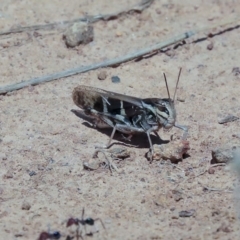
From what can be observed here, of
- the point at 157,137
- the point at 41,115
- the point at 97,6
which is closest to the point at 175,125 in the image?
the point at 157,137

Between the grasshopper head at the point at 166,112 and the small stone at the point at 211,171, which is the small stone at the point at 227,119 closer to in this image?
the grasshopper head at the point at 166,112

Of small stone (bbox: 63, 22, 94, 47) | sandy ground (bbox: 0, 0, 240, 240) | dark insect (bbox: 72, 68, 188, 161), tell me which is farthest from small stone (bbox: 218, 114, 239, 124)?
small stone (bbox: 63, 22, 94, 47)

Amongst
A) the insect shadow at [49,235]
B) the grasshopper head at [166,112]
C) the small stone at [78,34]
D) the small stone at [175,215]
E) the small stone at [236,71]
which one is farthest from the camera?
the small stone at [78,34]

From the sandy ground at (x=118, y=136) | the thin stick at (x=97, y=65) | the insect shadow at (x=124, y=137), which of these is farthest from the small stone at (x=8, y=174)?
the thin stick at (x=97, y=65)

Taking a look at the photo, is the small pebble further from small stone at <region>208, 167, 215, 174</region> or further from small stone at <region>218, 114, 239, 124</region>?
small stone at <region>218, 114, 239, 124</region>

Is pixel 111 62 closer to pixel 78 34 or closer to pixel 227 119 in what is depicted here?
pixel 78 34

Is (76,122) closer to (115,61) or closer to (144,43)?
(115,61)
